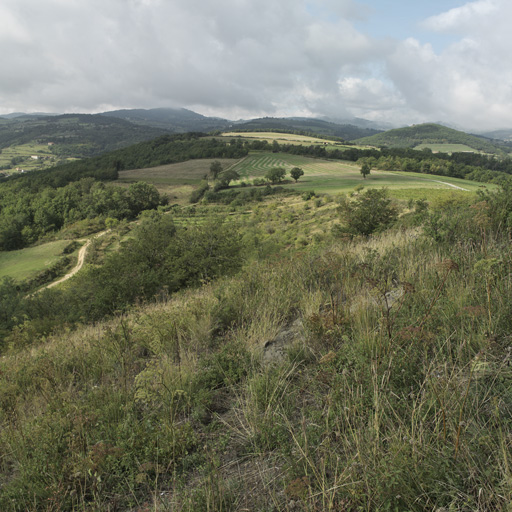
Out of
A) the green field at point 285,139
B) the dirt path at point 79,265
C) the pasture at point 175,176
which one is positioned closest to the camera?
the dirt path at point 79,265

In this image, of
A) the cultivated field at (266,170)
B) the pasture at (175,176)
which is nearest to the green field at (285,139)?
the cultivated field at (266,170)

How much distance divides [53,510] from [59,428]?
725mm

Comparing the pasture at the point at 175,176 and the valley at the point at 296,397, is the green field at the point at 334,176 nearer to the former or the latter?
the pasture at the point at 175,176

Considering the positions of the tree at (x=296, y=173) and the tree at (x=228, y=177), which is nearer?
the tree at (x=296, y=173)

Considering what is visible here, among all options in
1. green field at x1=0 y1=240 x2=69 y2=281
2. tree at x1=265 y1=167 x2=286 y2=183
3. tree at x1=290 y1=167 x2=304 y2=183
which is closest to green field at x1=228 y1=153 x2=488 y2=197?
tree at x1=290 y1=167 x2=304 y2=183

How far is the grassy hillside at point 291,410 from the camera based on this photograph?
165 centimetres

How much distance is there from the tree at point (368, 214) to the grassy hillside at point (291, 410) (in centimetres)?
1681

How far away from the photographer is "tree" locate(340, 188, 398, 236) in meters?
21.0

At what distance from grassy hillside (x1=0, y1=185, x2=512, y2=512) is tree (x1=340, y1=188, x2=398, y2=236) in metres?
16.8

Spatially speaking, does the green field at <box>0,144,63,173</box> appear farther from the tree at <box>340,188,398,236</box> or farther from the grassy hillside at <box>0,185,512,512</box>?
the grassy hillside at <box>0,185,512,512</box>

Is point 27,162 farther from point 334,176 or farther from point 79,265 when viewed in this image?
point 334,176

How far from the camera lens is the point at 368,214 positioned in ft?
70.2

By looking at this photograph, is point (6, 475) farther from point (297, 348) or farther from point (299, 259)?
point (299, 259)

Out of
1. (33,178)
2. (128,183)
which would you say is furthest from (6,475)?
(33,178)
